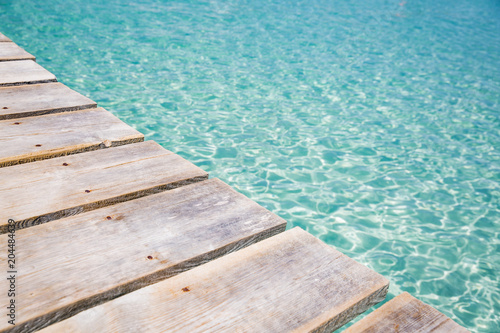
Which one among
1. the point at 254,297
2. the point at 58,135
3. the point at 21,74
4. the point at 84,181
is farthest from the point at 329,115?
the point at 254,297

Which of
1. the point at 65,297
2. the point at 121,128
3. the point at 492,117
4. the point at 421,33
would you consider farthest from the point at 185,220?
the point at 421,33

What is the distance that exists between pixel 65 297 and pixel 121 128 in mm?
1629

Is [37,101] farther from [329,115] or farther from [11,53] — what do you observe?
[329,115]

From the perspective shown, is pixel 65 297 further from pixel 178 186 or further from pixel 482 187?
pixel 482 187

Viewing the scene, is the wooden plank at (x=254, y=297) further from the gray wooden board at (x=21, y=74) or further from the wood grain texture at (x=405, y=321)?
the gray wooden board at (x=21, y=74)

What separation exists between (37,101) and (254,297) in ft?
8.44

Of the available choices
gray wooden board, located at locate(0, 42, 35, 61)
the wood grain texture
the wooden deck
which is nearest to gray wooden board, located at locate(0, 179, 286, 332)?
the wooden deck

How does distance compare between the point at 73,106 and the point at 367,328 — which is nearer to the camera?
the point at 367,328

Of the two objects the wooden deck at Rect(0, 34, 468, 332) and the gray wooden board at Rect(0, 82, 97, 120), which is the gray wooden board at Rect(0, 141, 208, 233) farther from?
the gray wooden board at Rect(0, 82, 97, 120)

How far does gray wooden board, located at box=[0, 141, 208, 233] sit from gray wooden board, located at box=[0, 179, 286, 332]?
0.07 metres

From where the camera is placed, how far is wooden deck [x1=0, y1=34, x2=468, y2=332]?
146 cm

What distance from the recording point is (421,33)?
1398 centimetres

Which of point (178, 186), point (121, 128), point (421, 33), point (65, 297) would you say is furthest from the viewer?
point (421, 33)

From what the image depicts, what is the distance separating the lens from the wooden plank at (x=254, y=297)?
1.42 m
